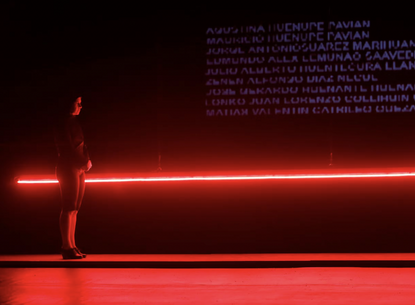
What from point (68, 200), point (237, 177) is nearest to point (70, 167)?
point (68, 200)

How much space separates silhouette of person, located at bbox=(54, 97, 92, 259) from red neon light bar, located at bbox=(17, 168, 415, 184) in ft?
3.11

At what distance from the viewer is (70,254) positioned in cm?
976

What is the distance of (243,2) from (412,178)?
4.38 metres

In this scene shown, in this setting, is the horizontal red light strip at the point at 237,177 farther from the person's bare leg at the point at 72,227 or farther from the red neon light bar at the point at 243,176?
the person's bare leg at the point at 72,227

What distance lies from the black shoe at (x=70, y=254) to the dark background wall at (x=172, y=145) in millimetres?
873

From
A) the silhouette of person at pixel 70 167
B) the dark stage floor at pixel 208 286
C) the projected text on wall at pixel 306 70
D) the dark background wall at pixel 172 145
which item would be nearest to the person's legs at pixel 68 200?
the silhouette of person at pixel 70 167

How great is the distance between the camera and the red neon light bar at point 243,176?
32.7 ft

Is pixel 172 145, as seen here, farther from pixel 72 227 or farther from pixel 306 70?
pixel 306 70

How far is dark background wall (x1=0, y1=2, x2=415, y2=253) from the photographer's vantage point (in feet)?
33.2

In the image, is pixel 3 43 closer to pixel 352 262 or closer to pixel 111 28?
pixel 111 28

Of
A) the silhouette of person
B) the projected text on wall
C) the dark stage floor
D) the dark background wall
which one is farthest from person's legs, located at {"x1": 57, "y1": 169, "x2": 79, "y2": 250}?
the projected text on wall

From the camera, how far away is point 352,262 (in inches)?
349

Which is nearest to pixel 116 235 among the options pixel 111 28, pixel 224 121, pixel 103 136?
pixel 103 136

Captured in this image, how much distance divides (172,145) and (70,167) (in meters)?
2.13
